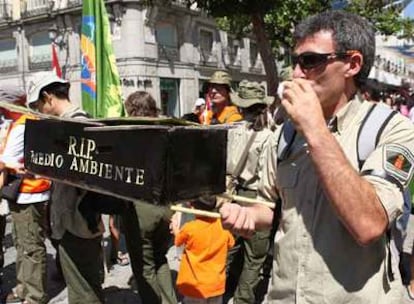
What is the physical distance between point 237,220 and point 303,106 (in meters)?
0.50

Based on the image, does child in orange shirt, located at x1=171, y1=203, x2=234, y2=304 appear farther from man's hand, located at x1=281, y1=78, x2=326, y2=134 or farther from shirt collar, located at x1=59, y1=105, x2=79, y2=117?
man's hand, located at x1=281, y1=78, x2=326, y2=134

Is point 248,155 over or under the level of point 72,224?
over

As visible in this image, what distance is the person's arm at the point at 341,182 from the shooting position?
1.41 m

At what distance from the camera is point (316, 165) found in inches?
57.8

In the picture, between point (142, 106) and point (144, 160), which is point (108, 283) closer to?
point (142, 106)

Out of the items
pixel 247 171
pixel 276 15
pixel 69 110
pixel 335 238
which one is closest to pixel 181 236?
pixel 247 171

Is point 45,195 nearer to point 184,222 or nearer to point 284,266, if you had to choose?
point 184,222

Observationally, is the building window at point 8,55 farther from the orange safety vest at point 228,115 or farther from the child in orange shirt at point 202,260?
the child in orange shirt at point 202,260

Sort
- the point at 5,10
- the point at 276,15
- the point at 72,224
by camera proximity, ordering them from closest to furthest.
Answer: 1. the point at 72,224
2. the point at 276,15
3. the point at 5,10

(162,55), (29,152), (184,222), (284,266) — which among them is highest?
(162,55)

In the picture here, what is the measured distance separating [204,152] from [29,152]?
1.13 meters

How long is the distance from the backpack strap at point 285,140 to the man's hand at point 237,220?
0.76ft

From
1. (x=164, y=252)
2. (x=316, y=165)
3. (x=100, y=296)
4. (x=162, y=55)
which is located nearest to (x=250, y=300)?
(x=164, y=252)

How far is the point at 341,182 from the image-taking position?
142 cm
